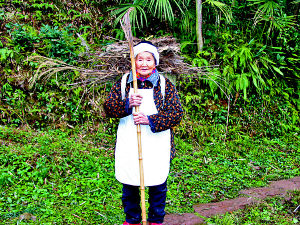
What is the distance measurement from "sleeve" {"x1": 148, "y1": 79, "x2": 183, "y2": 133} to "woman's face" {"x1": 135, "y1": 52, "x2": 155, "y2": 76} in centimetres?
25

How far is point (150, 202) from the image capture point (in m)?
2.91

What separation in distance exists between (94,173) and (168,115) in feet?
6.97

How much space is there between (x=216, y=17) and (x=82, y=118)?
12.3 feet

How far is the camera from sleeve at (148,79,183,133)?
2555mm

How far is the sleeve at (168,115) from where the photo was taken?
2.55 m

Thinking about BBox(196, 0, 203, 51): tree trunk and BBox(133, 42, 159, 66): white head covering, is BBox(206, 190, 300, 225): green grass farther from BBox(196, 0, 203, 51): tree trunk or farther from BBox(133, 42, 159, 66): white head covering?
BBox(196, 0, 203, 51): tree trunk

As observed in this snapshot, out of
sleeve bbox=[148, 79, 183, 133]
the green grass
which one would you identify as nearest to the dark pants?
sleeve bbox=[148, 79, 183, 133]

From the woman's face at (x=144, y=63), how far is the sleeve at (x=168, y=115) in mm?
249

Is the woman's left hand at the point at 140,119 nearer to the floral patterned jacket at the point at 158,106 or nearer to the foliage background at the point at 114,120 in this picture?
the floral patterned jacket at the point at 158,106

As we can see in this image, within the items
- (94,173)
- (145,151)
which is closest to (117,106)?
(145,151)

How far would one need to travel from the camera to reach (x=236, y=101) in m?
6.22

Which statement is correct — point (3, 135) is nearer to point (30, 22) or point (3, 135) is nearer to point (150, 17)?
point (30, 22)

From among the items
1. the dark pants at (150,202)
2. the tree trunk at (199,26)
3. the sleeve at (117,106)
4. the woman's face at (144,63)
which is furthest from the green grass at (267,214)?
the tree trunk at (199,26)

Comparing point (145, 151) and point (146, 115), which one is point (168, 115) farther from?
point (145, 151)
